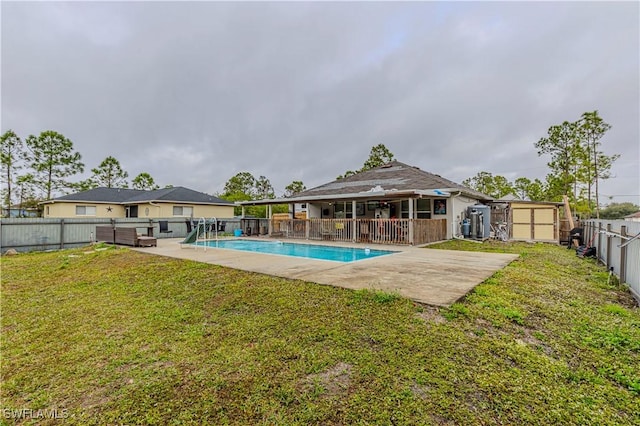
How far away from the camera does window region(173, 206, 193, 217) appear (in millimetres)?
21636

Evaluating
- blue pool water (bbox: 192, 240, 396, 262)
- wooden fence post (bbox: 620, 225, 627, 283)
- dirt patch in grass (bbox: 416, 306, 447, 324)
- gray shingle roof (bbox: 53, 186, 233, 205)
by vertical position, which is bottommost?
blue pool water (bbox: 192, 240, 396, 262)

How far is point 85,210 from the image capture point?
847 inches

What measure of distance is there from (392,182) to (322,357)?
52.3 feet

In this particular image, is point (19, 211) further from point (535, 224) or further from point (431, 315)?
point (535, 224)

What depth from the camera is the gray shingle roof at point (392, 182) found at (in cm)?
1563

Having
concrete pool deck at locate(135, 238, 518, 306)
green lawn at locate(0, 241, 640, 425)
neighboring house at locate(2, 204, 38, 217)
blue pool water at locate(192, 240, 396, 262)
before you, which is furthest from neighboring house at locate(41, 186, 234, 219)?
green lawn at locate(0, 241, 640, 425)

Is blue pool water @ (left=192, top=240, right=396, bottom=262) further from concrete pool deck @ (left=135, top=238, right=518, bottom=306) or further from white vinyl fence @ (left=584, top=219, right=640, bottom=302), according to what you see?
white vinyl fence @ (left=584, top=219, right=640, bottom=302)

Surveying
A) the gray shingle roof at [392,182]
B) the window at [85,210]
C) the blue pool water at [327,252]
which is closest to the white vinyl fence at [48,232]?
the blue pool water at [327,252]

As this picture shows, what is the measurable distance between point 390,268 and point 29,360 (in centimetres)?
603

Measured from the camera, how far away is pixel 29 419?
2.02 m

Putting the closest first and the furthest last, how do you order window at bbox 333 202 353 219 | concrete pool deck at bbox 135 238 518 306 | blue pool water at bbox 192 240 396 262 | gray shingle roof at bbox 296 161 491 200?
concrete pool deck at bbox 135 238 518 306 → blue pool water at bbox 192 240 396 262 → gray shingle roof at bbox 296 161 491 200 → window at bbox 333 202 353 219

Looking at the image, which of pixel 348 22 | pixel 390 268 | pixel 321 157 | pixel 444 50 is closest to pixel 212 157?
pixel 321 157

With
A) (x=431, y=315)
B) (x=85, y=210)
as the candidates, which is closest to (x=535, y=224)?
(x=431, y=315)

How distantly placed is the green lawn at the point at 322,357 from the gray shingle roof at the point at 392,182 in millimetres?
11204
